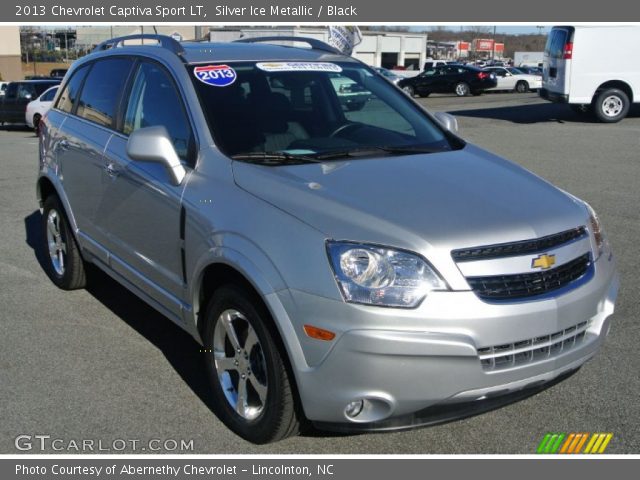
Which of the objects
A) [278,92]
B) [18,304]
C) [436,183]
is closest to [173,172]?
[278,92]

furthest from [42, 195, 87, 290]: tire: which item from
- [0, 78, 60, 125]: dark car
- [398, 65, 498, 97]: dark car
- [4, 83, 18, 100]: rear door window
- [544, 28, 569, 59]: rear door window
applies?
[398, 65, 498, 97]: dark car

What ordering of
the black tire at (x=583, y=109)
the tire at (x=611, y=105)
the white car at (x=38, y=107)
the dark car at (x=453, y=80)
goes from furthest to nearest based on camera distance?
the dark car at (x=453, y=80) < the white car at (x=38, y=107) < the black tire at (x=583, y=109) < the tire at (x=611, y=105)

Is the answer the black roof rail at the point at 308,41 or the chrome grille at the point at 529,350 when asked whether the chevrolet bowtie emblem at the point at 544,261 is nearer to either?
the chrome grille at the point at 529,350

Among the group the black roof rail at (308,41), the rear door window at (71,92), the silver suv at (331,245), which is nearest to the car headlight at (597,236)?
the silver suv at (331,245)

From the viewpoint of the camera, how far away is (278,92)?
459cm

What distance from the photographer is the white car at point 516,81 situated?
40188 millimetres

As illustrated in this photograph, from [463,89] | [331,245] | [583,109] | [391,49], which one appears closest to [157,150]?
[331,245]

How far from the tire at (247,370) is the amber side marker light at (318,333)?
251 millimetres

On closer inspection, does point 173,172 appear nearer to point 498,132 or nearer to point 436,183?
point 436,183

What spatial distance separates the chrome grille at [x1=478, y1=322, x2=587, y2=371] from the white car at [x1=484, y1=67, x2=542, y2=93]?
38081mm

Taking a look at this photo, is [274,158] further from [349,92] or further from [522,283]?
[522,283]

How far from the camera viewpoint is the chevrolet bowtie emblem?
3362 mm

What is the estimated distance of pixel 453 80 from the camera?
38.1 meters
